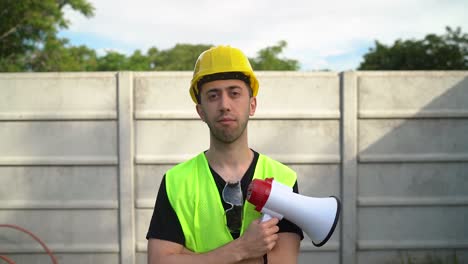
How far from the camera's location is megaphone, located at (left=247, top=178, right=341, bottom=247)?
1.59 metres

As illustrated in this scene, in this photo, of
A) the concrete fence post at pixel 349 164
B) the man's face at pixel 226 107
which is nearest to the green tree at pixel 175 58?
the concrete fence post at pixel 349 164

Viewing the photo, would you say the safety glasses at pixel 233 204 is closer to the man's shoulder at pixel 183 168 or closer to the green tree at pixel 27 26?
the man's shoulder at pixel 183 168

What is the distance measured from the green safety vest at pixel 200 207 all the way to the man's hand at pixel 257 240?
131 millimetres

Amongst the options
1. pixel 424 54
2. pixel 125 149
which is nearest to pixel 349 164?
pixel 125 149

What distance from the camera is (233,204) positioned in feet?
5.48

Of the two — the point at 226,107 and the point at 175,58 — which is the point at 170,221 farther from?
the point at 175,58

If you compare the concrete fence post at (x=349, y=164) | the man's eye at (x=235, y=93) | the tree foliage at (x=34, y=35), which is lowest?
the concrete fence post at (x=349, y=164)

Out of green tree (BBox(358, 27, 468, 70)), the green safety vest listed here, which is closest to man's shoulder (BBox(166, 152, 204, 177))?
the green safety vest

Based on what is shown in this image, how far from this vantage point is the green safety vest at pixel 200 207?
166 centimetres

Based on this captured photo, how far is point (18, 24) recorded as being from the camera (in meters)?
14.0

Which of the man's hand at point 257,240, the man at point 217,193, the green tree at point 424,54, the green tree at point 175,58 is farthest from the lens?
the green tree at point 175,58

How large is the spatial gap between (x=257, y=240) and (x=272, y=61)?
3213 cm

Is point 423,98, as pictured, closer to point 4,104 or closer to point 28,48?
point 4,104

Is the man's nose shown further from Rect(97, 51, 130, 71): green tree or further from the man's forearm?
Rect(97, 51, 130, 71): green tree
